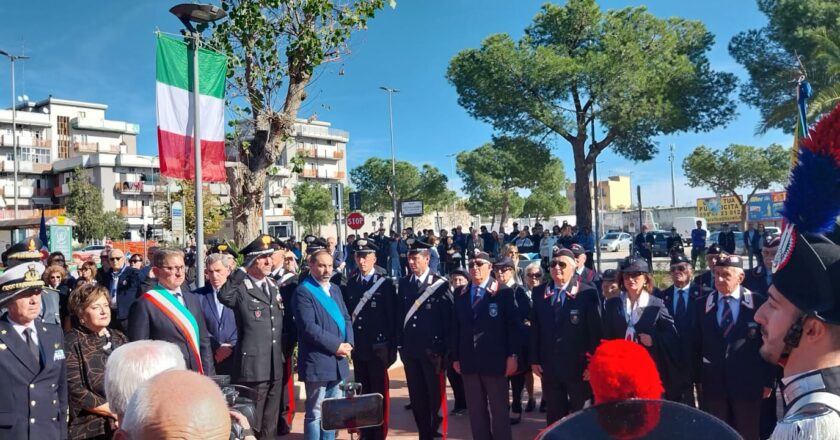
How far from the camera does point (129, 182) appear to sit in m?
61.6

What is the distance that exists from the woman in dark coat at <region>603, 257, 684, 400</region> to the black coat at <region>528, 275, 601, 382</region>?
134 mm

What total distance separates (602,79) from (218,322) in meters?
22.4

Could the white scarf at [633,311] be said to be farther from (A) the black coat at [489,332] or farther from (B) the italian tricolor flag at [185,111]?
(B) the italian tricolor flag at [185,111]

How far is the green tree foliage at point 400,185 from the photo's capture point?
56.6 metres

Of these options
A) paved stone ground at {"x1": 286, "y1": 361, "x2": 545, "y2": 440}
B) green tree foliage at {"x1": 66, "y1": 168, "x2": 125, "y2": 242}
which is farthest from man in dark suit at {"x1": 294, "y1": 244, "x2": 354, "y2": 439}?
green tree foliage at {"x1": 66, "y1": 168, "x2": 125, "y2": 242}

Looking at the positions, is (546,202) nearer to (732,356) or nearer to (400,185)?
(400,185)

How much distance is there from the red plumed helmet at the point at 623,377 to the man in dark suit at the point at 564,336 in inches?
110

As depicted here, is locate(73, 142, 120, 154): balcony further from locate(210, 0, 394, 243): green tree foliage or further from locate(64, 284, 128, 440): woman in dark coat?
locate(64, 284, 128, 440): woman in dark coat

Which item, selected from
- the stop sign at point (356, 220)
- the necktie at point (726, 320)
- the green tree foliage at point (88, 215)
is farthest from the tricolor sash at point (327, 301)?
the green tree foliage at point (88, 215)

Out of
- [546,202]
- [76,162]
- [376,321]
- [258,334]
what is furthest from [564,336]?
[76,162]

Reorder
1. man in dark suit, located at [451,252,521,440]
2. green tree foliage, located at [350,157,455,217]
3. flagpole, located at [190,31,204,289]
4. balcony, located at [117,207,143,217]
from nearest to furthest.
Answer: man in dark suit, located at [451,252,521,440], flagpole, located at [190,31,204,289], green tree foliage, located at [350,157,455,217], balcony, located at [117,207,143,217]

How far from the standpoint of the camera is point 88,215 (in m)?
47.2

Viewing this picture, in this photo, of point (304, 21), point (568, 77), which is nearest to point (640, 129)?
point (568, 77)

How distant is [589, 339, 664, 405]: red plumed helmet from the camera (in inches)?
103
